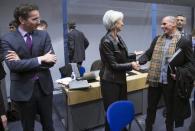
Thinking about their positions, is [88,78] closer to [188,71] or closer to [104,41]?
[104,41]

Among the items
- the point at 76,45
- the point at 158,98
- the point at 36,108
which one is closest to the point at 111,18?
the point at 158,98

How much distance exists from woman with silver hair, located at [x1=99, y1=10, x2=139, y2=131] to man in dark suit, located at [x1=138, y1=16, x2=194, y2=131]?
0.32 m

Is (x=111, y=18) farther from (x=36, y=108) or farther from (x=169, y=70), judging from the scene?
(x=36, y=108)

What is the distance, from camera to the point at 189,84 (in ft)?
9.48

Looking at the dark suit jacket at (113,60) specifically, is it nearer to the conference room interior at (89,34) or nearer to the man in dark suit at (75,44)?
the conference room interior at (89,34)

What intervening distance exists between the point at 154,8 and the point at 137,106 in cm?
356

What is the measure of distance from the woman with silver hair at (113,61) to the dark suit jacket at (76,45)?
260cm

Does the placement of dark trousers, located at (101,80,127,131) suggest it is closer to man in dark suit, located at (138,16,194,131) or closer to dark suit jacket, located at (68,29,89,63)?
man in dark suit, located at (138,16,194,131)

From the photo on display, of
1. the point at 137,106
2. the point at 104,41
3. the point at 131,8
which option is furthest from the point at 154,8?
the point at 104,41

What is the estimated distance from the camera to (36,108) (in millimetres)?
2145

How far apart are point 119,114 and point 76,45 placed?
326 cm

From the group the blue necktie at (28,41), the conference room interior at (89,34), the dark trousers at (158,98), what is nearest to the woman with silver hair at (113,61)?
the conference room interior at (89,34)

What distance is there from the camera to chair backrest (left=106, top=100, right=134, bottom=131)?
218 cm

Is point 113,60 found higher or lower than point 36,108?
higher
